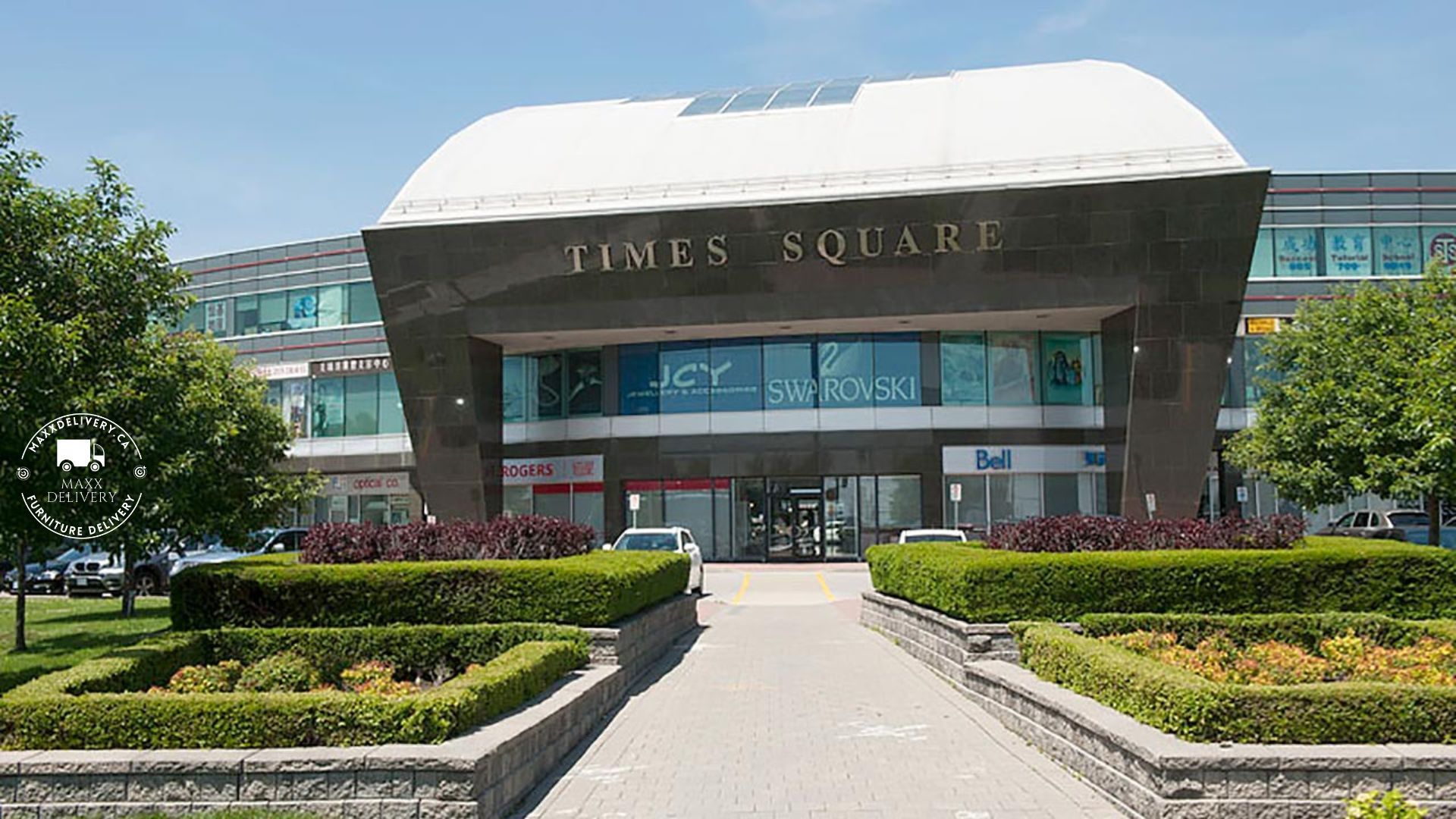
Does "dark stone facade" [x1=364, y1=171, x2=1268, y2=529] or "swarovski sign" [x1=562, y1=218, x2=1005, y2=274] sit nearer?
"dark stone facade" [x1=364, y1=171, x2=1268, y2=529]

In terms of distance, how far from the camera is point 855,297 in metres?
38.8

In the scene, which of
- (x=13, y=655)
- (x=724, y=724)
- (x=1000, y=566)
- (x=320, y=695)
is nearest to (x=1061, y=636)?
(x=1000, y=566)

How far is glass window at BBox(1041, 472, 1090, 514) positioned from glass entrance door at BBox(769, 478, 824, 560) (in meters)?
7.99

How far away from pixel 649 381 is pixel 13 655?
2993 cm

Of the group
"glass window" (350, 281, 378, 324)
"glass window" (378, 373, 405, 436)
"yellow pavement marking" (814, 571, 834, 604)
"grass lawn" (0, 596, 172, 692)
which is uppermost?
"glass window" (350, 281, 378, 324)

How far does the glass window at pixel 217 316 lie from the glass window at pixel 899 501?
1288 inches

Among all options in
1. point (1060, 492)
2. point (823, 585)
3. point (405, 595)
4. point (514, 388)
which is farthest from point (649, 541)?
point (514, 388)

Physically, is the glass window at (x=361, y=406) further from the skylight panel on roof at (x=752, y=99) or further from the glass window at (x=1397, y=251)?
the glass window at (x=1397, y=251)

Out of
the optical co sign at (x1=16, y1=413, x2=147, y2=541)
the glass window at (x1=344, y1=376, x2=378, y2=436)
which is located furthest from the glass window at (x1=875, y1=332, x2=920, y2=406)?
the optical co sign at (x1=16, y1=413, x2=147, y2=541)

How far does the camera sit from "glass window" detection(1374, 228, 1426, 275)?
48781mm

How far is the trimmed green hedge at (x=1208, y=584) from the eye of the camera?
13.5 meters

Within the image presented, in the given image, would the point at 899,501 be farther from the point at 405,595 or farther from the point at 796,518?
the point at 405,595

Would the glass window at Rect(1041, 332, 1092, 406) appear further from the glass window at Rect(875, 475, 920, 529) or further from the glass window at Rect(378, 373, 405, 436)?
the glass window at Rect(378, 373, 405, 436)

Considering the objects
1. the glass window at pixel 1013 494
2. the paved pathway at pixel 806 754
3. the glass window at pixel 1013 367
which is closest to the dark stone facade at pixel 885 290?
the glass window at pixel 1013 367
